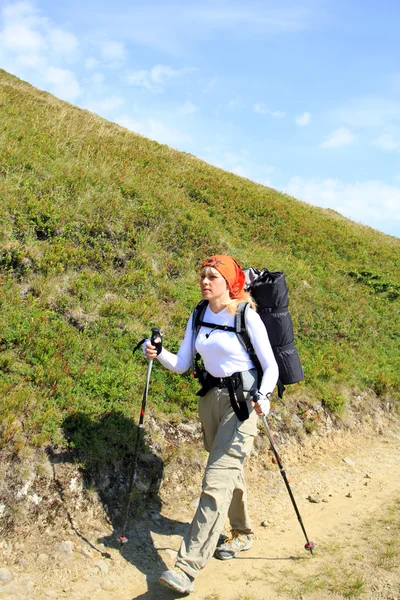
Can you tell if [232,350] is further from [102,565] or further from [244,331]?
[102,565]

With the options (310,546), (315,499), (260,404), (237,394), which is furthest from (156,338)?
(315,499)

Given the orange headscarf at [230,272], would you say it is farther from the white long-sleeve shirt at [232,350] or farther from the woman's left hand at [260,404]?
the woman's left hand at [260,404]

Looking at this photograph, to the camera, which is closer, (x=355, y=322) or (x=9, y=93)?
(x=355, y=322)

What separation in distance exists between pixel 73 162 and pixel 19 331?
22.6ft

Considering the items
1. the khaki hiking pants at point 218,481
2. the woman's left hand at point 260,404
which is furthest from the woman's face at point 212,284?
the woman's left hand at point 260,404

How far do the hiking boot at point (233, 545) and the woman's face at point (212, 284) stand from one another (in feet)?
9.27

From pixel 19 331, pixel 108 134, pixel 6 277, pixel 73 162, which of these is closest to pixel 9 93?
pixel 108 134

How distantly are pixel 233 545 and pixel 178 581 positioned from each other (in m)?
1.23

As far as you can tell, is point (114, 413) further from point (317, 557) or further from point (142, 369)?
point (317, 557)

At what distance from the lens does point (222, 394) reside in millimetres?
5086

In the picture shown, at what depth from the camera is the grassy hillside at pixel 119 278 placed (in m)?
6.72

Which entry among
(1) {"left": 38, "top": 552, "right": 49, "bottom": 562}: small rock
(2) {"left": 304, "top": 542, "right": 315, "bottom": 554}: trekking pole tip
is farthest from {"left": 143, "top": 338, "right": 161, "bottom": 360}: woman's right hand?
(2) {"left": 304, "top": 542, "right": 315, "bottom": 554}: trekking pole tip

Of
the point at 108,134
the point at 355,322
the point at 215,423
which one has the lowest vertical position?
the point at 215,423

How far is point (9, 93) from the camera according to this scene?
17797 millimetres
